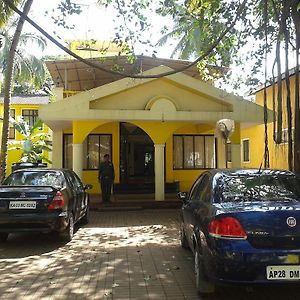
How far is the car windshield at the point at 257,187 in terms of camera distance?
536 centimetres

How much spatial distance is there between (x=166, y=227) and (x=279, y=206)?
6.28 meters

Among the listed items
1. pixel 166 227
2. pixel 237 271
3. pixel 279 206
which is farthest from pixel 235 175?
pixel 166 227

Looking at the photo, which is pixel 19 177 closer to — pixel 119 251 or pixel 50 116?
pixel 119 251

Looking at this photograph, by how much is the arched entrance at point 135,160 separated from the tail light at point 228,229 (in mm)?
13024

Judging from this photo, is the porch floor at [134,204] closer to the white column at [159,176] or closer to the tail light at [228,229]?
the white column at [159,176]

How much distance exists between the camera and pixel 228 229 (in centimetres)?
471

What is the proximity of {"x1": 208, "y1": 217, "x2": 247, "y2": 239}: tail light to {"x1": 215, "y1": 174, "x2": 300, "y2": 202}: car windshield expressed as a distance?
1.90 feet

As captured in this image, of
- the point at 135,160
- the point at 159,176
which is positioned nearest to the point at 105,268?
the point at 159,176

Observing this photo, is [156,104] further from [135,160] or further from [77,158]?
[135,160]

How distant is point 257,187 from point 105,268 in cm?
271

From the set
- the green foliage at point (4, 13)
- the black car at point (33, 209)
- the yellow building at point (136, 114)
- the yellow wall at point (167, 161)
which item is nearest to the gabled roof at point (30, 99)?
the yellow building at point (136, 114)

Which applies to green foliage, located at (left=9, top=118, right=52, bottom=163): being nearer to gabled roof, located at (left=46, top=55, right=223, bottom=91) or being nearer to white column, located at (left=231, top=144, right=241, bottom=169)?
gabled roof, located at (left=46, top=55, right=223, bottom=91)

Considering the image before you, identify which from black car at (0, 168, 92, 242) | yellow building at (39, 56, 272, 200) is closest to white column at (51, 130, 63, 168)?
yellow building at (39, 56, 272, 200)

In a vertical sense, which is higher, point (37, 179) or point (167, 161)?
point (167, 161)
